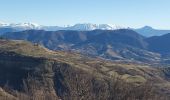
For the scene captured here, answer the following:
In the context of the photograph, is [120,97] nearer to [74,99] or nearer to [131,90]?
[131,90]

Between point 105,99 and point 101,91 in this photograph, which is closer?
point 105,99

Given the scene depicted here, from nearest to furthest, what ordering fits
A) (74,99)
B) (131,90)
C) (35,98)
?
(74,99), (131,90), (35,98)

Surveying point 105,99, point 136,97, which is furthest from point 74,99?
point 136,97

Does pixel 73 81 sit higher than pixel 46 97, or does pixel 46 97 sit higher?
pixel 73 81

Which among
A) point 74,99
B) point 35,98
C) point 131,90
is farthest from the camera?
point 35,98

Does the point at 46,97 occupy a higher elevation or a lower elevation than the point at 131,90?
lower

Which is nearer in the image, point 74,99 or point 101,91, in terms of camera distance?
point 74,99

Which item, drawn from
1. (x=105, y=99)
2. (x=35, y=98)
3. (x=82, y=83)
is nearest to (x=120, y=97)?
(x=105, y=99)

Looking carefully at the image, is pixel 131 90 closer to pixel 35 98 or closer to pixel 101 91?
pixel 101 91

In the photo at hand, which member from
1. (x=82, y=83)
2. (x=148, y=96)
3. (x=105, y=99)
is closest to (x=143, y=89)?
(x=148, y=96)
